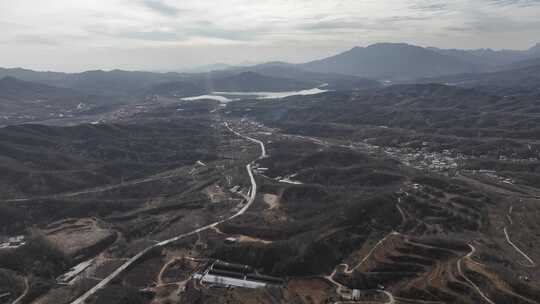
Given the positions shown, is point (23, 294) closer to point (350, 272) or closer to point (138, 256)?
point (138, 256)

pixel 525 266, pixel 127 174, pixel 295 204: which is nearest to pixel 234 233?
pixel 295 204

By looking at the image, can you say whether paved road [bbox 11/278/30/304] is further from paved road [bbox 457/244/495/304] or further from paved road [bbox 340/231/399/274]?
paved road [bbox 457/244/495/304]

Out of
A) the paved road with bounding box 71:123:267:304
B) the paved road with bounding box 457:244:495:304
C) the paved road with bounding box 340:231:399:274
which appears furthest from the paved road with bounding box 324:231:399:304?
the paved road with bounding box 71:123:267:304

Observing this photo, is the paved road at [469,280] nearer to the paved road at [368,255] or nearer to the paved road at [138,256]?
the paved road at [368,255]

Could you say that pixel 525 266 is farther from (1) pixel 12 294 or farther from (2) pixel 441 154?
(2) pixel 441 154

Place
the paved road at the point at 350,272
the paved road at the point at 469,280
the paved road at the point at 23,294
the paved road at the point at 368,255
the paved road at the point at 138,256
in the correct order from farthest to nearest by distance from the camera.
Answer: the paved road at the point at 368,255, the paved road at the point at 138,256, the paved road at the point at 23,294, the paved road at the point at 350,272, the paved road at the point at 469,280

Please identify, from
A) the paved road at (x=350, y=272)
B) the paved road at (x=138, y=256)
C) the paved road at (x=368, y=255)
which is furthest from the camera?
the paved road at (x=368, y=255)

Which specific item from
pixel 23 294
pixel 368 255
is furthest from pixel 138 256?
pixel 368 255

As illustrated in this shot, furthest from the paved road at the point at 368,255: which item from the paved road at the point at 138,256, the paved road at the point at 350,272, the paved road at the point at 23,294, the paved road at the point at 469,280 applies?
the paved road at the point at 23,294

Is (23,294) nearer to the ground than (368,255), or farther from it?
nearer to the ground

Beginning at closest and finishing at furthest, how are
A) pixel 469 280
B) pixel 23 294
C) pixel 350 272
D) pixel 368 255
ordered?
pixel 469 280 < pixel 350 272 < pixel 23 294 < pixel 368 255

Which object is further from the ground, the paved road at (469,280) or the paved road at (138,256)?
the paved road at (469,280)

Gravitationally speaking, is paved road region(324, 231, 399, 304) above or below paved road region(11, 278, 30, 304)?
above
